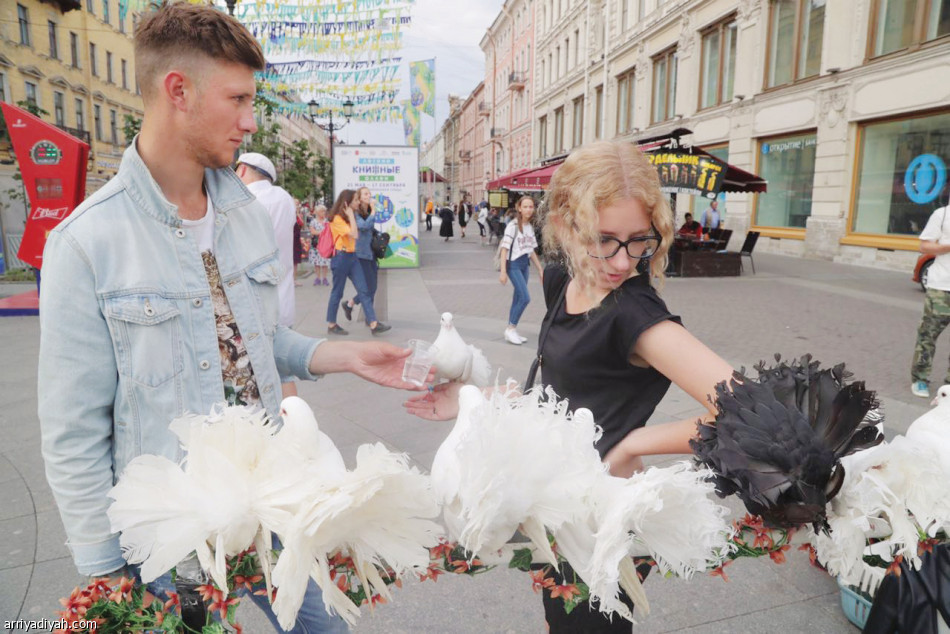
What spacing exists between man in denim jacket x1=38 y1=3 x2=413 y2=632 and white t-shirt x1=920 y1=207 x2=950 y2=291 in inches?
221

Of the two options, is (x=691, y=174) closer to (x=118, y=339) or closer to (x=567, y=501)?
(x=118, y=339)

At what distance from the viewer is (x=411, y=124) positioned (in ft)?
54.5

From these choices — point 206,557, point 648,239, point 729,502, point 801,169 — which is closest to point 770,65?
point 801,169

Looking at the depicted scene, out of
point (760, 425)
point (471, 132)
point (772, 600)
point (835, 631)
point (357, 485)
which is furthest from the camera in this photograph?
point (471, 132)

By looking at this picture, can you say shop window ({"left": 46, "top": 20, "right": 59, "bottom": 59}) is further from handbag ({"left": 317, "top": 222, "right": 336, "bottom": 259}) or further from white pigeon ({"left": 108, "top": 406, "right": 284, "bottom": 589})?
white pigeon ({"left": 108, "top": 406, "right": 284, "bottom": 589})

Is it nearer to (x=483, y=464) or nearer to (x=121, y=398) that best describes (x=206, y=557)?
(x=483, y=464)

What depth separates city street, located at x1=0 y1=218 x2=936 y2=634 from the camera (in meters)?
2.62

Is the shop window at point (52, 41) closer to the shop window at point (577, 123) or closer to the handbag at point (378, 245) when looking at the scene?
the shop window at point (577, 123)

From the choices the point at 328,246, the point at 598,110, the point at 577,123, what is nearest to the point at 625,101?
the point at 598,110

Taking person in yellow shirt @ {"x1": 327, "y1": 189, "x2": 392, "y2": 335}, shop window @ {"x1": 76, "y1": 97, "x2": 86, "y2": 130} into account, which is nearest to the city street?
person in yellow shirt @ {"x1": 327, "y1": 189, "x2": 392, "y2": 335}

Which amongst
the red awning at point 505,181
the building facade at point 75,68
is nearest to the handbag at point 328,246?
the red awning at point 505,181

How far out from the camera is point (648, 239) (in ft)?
5.09

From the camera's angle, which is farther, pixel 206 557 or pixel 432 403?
pixel 432 403

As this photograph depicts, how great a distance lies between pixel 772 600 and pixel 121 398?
2732 mm
